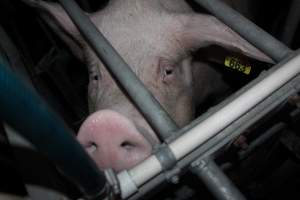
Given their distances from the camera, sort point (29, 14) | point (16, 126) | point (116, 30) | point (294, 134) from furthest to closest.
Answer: point (29, 14), point (116, 30), point (294, 134), point (16, 126)

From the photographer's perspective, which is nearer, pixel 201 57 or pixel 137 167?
pixel 137 167

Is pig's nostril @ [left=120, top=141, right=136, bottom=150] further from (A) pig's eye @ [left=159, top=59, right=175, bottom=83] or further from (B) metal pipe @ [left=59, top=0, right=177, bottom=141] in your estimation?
(A) pig's eye @ [left=159, top=59, right=175, bottom=83]

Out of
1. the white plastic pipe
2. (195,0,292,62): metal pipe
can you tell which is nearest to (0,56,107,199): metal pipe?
the white plastic pipe

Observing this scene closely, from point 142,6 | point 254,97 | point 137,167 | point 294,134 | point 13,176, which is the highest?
point 142,6

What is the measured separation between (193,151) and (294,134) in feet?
3.64

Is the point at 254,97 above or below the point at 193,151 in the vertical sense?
above

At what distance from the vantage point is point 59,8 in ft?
6.79

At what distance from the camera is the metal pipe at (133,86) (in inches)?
34.8

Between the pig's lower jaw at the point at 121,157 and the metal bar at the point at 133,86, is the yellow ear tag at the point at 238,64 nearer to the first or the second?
the pig's lower jaw at the point at 121,157

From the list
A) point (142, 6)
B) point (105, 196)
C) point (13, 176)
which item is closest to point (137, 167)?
point (105, 196)

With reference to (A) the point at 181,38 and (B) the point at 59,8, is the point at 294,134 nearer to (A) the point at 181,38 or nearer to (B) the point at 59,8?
(A) the point at 181,38

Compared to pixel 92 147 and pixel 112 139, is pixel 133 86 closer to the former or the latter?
pixel 112 139

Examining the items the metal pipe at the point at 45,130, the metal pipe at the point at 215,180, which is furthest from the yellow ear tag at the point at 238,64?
the metal pipe at the point at 45,130

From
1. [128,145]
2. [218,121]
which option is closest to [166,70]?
[128,145]
